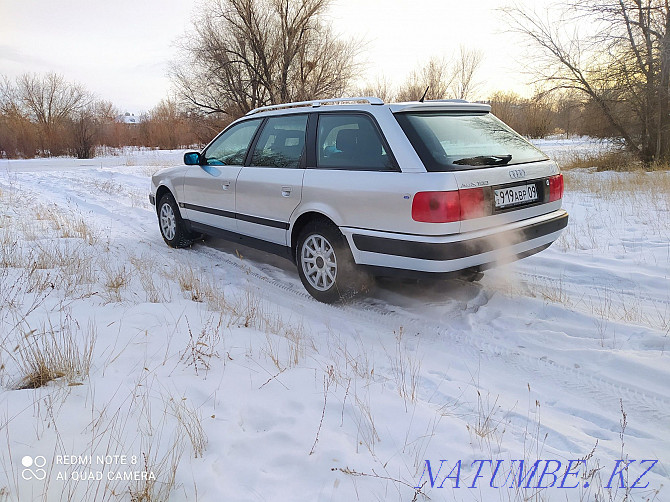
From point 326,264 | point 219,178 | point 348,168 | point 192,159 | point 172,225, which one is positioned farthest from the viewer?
point 172,225

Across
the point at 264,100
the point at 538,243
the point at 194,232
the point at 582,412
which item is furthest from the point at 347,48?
the point at 582,412

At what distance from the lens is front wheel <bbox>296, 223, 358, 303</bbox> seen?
12.9 ft

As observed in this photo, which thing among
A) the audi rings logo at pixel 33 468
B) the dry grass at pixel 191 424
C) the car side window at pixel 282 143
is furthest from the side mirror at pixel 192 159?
the audi rings logo at pixel 33 468

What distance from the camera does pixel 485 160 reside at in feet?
11.7

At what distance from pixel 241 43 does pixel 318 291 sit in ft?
89.7

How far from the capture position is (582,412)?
97.0 inches

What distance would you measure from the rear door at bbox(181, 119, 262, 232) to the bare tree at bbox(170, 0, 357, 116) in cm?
2391

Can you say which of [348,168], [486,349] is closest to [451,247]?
[486,349]

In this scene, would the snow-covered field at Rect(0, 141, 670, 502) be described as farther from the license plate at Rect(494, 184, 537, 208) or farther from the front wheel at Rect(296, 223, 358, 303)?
the license plate at Rect(494, 184, 537, 208)

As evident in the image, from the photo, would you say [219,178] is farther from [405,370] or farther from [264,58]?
[264,58]

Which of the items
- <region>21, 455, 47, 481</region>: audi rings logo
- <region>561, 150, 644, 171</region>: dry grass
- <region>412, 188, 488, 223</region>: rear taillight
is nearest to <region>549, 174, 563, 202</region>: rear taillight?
<region>412, 188, 488, 223</region>: rear taillight

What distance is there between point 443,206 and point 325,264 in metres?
1.29

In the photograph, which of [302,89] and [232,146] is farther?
[302,89]

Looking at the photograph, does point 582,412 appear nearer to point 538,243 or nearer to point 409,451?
point 409,451
